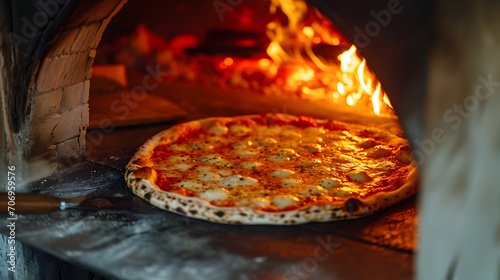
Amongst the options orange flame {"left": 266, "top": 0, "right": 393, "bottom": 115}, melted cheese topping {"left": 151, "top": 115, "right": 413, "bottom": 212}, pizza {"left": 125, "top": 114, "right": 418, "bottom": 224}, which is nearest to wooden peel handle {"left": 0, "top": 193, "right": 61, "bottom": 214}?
→ pizza {"left": 125, "top": 114, "right": 418, "bottom": 224}

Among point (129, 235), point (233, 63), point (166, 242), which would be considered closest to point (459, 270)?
point (166, 242)

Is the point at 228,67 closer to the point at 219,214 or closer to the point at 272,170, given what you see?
the point at 272,170

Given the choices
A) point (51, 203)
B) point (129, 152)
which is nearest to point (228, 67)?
point (129, 152)

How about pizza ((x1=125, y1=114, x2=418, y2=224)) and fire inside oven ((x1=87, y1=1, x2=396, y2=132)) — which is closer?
pizza ((x1=125, y1=114, x2=418, y2=224))

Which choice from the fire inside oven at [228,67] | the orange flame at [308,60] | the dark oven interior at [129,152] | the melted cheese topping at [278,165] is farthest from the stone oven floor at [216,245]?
the orange flame at [308,60]

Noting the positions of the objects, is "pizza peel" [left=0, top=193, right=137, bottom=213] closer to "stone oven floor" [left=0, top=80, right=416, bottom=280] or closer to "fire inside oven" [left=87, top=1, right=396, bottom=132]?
"stone oven floor" [left=0, top=80, right=416, bottom=280]

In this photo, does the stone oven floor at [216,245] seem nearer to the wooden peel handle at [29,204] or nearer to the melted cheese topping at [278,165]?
the wooden peel handle at [29,204]
